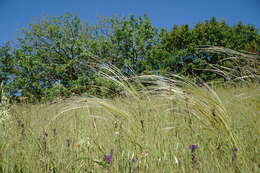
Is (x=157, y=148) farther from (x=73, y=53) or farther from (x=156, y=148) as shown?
(x=73, y=53)

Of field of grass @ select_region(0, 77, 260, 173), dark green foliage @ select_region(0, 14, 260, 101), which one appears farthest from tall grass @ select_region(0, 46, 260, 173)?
dark green foliage @ select_region(0, 14, 260, 101)

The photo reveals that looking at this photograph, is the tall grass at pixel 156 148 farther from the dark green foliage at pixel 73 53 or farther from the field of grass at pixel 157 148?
the dark green foliage at pixel 73 53

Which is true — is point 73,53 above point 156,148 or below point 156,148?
above

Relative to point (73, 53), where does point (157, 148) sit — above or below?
below

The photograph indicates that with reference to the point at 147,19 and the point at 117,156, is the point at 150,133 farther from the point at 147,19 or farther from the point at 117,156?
the point at 147,19

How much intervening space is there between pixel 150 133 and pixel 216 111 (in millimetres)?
452

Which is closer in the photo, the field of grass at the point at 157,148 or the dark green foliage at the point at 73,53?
the field of grass at the point at 157,148

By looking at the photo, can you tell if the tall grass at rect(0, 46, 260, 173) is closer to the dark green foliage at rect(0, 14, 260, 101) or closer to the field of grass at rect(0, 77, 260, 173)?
the field of grass at rect(0, 77, 260, 173)

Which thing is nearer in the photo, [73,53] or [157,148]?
[157,148]

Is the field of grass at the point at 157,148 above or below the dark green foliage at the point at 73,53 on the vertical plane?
below

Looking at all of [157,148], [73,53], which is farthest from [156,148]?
[73,53]

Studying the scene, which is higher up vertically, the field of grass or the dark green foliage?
the dark green foliage

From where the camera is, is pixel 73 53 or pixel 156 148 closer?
pixel 156 148

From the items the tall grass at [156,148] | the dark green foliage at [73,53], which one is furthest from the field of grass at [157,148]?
the dark green foliage at [73,53]
